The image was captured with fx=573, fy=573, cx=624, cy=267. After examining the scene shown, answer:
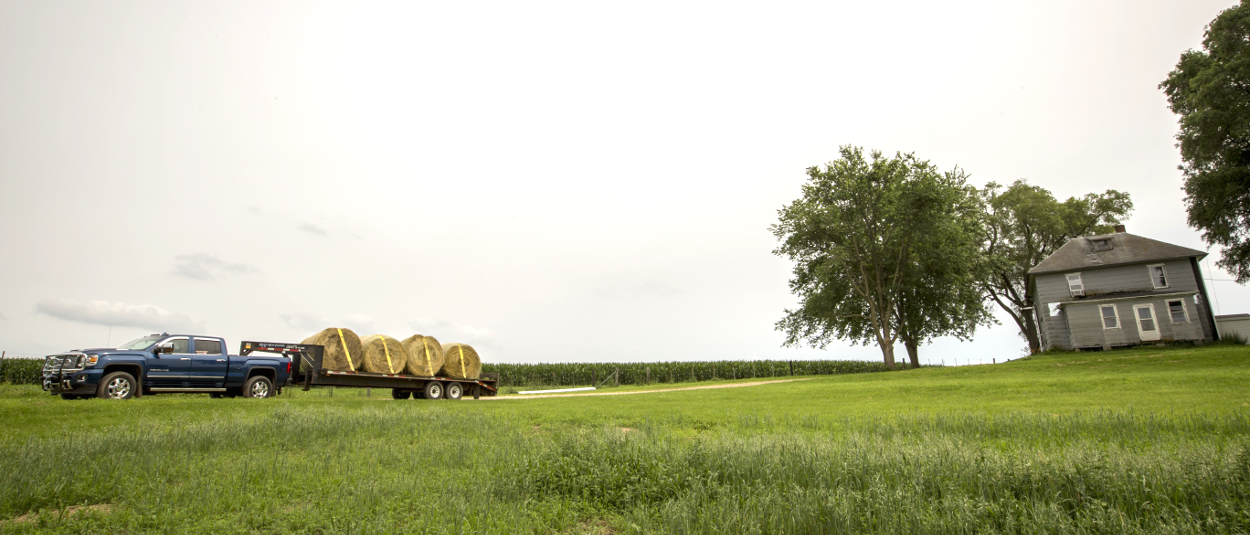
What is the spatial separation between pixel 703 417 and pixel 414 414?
6355mm

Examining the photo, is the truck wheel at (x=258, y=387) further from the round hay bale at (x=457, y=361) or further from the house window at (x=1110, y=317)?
the house window at (x=1110, y=317)

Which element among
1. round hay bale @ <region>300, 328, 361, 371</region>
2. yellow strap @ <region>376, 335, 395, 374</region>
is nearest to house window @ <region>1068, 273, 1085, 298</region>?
yellow strap @ <region>376, 335, 395, 374</region>

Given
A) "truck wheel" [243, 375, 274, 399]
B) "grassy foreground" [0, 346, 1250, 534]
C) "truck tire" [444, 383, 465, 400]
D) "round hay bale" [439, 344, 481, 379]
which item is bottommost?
"grassy foreground" [0, 346, 1250, 534]

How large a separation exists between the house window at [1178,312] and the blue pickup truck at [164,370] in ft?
167

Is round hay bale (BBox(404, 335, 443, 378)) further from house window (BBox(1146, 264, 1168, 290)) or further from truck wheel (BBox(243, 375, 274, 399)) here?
house window (BBox(1146, 264, 1168, 290))

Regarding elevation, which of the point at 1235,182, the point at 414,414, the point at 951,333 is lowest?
the point at 414,414

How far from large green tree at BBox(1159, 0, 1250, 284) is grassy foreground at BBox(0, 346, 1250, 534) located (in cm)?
2318

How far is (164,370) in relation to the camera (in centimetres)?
1761

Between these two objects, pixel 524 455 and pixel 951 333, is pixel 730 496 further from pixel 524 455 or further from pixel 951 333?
pixel 951 333

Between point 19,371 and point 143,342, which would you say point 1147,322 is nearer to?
point 143,342

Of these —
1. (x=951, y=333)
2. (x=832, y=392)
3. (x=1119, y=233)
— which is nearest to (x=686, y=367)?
(x=951, y=333)

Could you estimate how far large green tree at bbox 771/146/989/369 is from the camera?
3812 cm

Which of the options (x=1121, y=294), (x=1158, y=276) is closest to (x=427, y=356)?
(x=1121, y=294)

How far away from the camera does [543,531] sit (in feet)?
17.6
